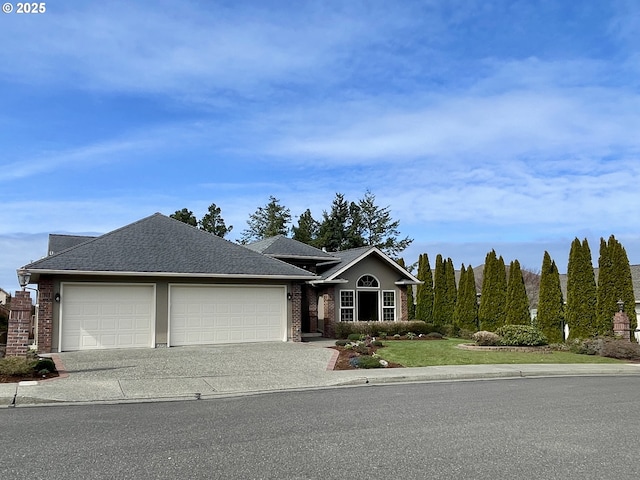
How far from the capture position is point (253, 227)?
66.9 meters

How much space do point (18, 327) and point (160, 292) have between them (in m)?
5.42

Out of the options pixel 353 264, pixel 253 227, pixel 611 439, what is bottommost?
pixel 611 439

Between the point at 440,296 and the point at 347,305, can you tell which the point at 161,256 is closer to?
the point at 347,305

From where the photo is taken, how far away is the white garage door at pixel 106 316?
19.3 metres

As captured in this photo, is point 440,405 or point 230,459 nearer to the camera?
point 230,459

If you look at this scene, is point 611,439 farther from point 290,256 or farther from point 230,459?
point 290,256

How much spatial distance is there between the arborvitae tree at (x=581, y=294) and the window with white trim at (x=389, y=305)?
8026mm

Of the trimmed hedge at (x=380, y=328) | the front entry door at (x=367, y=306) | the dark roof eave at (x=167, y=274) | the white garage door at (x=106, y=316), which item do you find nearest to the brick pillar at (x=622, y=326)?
the trimmed hedge at (x=380, y=328)

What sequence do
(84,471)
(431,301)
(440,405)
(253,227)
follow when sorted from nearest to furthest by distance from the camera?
(84,471)
(440,405)
(431,301)
(253,227)

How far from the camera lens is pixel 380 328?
2705cm

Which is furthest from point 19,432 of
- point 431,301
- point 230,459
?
point 431,301

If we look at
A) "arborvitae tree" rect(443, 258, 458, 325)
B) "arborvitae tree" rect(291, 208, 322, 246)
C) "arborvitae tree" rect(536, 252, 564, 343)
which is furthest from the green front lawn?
"arborvitae tree" rect(291, 208, 322, 246)

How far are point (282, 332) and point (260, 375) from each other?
8261mm

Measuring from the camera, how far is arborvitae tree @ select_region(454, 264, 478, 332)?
32.4 meters
